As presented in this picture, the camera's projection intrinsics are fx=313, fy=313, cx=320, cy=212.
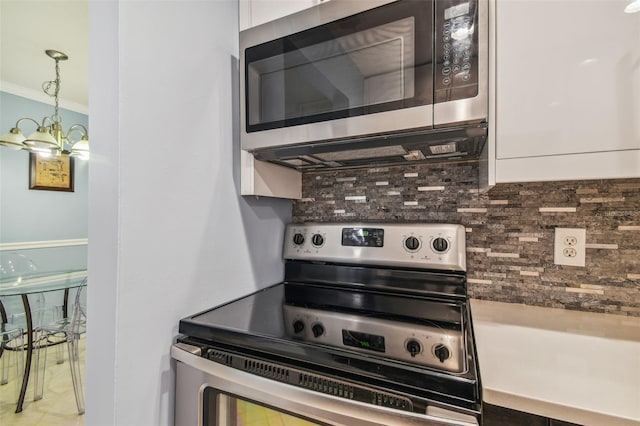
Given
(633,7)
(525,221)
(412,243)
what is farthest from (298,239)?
(633,7)

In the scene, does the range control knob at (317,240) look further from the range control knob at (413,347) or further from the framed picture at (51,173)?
the framed picture at (51,173)

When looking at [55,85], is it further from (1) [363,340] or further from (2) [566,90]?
(2) [566,90]

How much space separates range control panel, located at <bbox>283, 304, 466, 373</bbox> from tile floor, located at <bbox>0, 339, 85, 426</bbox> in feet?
5.98

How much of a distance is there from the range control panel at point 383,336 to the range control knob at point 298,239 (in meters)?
0.40

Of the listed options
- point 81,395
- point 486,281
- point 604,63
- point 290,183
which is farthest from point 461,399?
point 81,395

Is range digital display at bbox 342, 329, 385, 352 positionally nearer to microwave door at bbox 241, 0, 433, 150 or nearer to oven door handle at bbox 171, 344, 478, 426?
oven door handle at bbox 171, 344, 478, 426

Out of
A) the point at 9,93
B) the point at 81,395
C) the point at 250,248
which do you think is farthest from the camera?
the point at 9,93

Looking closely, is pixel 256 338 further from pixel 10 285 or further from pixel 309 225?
pixel 10 285

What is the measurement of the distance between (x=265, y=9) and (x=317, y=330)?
102cm

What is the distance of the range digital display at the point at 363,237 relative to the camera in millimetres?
1173

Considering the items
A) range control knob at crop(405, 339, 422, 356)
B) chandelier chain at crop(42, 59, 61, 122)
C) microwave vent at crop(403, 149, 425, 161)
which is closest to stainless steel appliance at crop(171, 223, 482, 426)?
range control knob at crop(405, 339, 422, 356)

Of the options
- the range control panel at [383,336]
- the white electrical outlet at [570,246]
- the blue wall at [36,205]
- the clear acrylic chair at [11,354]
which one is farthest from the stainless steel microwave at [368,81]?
the blue wall at [36,205]

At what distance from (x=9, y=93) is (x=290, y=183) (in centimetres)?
353

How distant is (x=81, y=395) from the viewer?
76.2 inches
